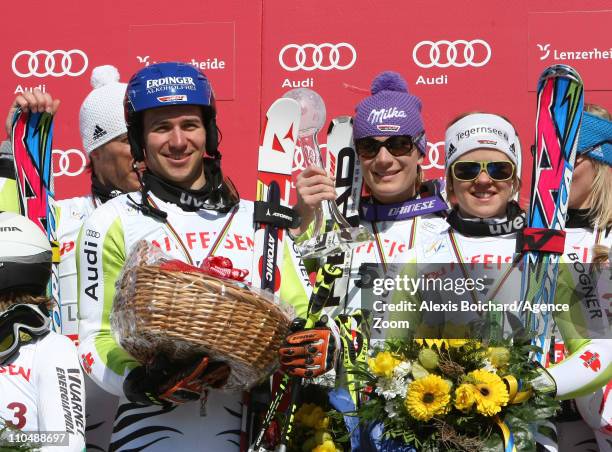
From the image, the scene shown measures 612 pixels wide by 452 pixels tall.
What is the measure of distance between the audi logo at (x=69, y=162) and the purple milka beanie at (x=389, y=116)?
85.6 inches

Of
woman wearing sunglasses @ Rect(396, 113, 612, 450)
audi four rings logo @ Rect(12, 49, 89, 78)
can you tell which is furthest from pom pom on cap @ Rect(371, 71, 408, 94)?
audi four rings logo @ Rect(12, 49, 89, 78)

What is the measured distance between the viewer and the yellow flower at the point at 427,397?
3816 mm

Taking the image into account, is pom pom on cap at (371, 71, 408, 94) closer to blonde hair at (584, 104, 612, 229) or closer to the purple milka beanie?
the purple milka beanie

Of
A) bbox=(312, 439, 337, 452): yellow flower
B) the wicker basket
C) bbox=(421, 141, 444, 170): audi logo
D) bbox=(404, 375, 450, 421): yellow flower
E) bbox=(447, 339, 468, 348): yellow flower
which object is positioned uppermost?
bbox=(421, 141, 444, 170): audi logo

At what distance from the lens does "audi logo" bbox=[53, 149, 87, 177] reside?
6898 millimetres

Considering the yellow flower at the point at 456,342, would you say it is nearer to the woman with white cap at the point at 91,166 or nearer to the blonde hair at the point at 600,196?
the blonde hair at the point at 600,196

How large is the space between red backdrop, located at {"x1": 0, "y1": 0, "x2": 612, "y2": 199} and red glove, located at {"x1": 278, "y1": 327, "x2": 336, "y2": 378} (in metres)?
2.72

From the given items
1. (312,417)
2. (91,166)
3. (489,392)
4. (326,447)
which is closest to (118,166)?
(91,166)

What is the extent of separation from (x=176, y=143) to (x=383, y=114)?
1.24 metres

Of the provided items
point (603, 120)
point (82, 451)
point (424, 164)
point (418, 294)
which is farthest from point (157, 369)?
point (424, 164)

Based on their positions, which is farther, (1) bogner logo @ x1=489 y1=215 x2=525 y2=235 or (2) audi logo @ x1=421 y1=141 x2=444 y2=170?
(2) audi logo @ x1=421 y1=141 x2=444 y2=170

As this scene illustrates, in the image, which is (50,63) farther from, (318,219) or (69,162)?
(318,219)

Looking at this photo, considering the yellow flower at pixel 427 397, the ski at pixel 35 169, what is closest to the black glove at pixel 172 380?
the yellow flower at pixel 427 397

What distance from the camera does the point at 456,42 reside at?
662 cm
